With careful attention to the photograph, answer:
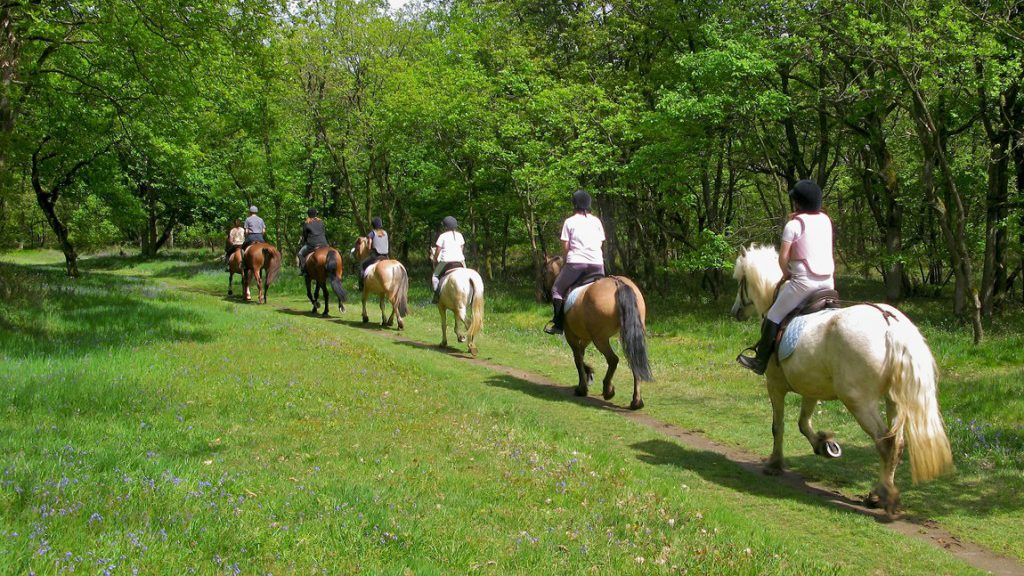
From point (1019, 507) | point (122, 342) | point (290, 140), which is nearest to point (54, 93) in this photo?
point (122, 342)

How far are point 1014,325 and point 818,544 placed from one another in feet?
51.1

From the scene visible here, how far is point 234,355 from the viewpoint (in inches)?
443

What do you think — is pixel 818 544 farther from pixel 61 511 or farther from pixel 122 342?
pixel 122 342

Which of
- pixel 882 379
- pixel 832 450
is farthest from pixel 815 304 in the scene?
pixel 832 450

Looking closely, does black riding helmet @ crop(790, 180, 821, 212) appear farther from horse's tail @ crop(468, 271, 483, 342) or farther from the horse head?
horse's tail @ crop(468, 271, 483, 342)

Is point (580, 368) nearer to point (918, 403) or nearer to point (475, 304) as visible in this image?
point (475, 304)

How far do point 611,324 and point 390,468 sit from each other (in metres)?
5.65

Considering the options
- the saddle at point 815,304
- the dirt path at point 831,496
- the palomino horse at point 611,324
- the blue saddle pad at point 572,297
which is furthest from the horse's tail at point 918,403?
the blue saddle pad at point 572,297

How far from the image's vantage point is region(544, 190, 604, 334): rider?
12.0m

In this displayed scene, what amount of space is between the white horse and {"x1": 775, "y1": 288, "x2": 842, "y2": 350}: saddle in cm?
870

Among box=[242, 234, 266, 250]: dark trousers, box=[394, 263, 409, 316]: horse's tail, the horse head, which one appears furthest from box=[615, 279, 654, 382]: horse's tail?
box=[242, 234, 266, 250]: dark trousers

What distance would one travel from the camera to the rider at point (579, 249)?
11969 mm

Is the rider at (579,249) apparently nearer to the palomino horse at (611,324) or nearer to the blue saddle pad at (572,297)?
the blue saddle pad at (572,297)

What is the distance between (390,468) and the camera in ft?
20.2
